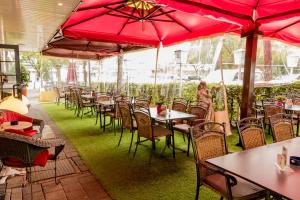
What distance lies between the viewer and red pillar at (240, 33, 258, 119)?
4373 millimetres

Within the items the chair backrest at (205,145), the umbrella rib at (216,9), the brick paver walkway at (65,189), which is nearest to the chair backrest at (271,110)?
the umbrella rib at (216,9)

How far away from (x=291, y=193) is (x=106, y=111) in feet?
16.6

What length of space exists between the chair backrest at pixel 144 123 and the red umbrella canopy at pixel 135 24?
174 cm

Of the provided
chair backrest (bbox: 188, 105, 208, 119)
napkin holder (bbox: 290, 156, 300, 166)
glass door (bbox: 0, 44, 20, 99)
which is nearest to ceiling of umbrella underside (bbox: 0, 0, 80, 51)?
glass door (bbox: 0, 44, 20, 99)

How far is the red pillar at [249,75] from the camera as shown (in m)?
4.37

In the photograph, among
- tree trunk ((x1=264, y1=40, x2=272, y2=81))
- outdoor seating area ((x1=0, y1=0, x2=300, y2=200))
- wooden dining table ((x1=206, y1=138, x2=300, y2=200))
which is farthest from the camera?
tree trunk ((x1=264, y1=40, x2=272, y2=81))

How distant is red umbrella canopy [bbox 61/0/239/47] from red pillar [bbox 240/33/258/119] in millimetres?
564

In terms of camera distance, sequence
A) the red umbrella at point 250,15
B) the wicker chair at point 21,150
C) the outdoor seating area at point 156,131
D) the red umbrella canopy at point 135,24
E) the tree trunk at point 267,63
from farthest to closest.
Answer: the tree trunk at point 267,63 < the red umbrella canopy at point 135,24 < the red umbrella at point 250,15 < the wicker chair at point 21,150 < the outdoor seating area at point 156,131

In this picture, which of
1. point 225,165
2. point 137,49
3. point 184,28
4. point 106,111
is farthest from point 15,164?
point 137,49

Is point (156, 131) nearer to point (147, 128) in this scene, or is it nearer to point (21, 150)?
point (147, 128)

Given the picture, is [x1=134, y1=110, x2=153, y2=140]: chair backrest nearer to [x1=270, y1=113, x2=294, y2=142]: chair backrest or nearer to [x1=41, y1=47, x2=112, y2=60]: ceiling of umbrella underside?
[x1=270, y1=113, x2=294, y2=142]: chair backrest

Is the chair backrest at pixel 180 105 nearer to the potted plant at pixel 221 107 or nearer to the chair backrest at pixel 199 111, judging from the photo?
the chair backrest at pixel 199 111

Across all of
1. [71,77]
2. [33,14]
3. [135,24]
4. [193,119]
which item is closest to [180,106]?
[193,119]

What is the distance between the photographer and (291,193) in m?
1.45
